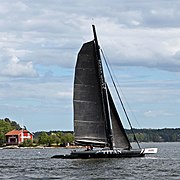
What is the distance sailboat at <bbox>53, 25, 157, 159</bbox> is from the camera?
89312mm

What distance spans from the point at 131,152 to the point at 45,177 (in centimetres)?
2311

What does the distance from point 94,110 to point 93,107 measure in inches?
16.9

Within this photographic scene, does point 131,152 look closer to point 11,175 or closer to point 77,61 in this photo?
point 77,61

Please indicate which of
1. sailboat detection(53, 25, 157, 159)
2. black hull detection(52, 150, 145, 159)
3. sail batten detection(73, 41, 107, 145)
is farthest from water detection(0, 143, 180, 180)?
sail batten detection(73, 41, 107, 145)

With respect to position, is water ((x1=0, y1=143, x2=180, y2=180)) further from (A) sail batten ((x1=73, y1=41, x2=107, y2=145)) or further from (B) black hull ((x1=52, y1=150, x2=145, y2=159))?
(A) sail batten ((x1=73, y1=41, x2=107, y2=145))

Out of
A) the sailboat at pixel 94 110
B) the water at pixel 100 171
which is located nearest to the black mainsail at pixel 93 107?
the sailboat at pixel 94 110

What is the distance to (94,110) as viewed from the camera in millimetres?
90250

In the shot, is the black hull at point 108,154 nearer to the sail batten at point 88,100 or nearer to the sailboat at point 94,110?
the sailboat at point 94,110

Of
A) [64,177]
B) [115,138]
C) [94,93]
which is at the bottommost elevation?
[64,177]

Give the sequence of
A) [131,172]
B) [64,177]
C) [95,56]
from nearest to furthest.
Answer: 1. [64,177]
2. [131,172]
3. [95,56]

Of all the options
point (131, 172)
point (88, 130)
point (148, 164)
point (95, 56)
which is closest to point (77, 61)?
point (95, 56)

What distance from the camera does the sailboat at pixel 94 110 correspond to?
293ft

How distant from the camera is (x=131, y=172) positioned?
237 feet

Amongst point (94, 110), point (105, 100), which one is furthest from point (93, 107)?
point (105, 100)
